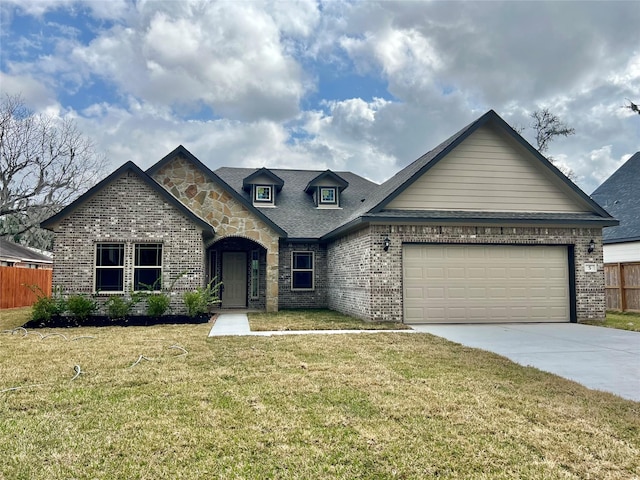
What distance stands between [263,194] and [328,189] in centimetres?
283

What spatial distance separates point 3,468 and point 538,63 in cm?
1832

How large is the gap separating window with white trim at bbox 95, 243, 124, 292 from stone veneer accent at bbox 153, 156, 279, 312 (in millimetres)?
2668

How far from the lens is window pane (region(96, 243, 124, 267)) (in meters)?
12.9

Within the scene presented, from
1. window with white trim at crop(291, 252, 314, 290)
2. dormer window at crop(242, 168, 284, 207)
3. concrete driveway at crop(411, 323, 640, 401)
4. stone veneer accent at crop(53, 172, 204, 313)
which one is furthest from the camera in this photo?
dormer window at crop(242, 168, 284, 207)

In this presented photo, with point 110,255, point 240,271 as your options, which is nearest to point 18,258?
point 240,271

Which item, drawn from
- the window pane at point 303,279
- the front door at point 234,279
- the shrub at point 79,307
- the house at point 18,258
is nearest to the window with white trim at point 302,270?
the window pane at point 303,279

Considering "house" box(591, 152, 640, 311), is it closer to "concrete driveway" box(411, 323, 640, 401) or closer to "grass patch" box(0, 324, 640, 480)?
"concrete driveway" box(411, 323, 640, 401)

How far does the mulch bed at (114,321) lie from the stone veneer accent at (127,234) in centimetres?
60

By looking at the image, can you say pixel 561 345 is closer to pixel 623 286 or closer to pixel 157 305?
pixel 157 305

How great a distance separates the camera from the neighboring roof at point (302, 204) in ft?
56.9

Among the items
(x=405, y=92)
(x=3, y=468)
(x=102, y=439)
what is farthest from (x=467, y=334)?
(x=405, y=92)

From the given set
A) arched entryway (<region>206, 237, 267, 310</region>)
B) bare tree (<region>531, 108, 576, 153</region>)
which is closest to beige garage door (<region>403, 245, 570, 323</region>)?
arched entryway (<region>206, 237, 267, 310</region>)

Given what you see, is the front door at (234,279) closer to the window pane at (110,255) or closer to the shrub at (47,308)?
the window pane at (110,255)

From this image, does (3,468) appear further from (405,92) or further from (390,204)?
(405,92)
